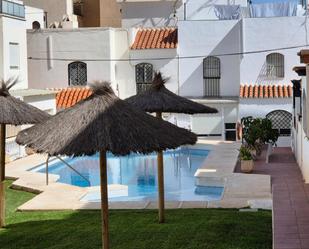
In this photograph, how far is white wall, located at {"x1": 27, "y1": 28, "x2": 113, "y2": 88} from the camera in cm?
3541

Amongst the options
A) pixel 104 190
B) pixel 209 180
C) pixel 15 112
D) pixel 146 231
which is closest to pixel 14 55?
pixel 209 180

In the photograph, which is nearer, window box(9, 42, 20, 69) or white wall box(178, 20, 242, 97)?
window box(9, 42, 20, 69)

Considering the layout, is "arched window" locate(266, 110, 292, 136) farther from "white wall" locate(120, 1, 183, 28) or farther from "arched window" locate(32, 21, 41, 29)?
"arched window" locate(32, 21, 41, 29)

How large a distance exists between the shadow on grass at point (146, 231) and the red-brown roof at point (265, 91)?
56.9ft

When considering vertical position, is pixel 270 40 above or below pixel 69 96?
above

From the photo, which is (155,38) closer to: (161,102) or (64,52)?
(64,52)

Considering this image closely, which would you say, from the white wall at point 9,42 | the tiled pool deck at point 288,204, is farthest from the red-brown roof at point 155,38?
the tiled pool deck at point 288,204

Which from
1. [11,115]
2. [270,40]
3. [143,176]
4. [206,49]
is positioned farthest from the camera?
[206,49]

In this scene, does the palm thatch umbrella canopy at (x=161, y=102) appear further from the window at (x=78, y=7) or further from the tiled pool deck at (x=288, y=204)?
the window at (x=78, y=7)

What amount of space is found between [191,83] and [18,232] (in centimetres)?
2261

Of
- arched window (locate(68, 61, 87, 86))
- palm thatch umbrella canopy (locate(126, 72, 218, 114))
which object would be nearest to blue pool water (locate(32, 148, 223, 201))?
palm thatch umbrella canopy (locate(126, 72, 218, 114))

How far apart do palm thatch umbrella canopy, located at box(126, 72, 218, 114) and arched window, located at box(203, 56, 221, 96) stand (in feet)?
68.4

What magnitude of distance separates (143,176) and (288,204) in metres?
10.7

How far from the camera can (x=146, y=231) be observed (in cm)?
1239
